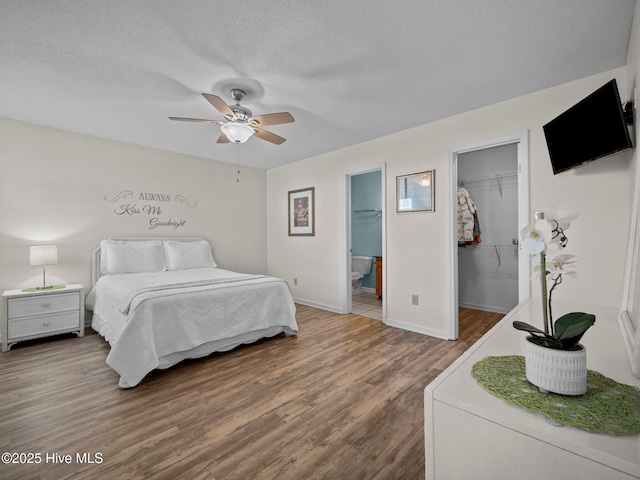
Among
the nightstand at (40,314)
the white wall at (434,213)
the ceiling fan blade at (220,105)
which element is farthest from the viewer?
the nightstand at (40,314)

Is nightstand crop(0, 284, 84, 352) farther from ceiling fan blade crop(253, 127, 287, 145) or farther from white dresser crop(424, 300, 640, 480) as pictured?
white dresser crop(424, 300, 640, 480)

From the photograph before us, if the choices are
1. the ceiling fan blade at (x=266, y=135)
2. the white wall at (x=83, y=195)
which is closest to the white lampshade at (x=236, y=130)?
the ceiling fan blade at (x=266, y=135)

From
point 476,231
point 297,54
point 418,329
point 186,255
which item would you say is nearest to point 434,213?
point 418,329

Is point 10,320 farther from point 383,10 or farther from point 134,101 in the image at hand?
point 383,10

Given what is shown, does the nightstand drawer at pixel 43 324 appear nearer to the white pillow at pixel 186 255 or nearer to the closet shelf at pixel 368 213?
the white pillow at pixel 186 255

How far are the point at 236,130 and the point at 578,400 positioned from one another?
2.70 meters

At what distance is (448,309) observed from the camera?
3.28m

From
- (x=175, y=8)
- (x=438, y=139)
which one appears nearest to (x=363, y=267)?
(x=438, y=139)

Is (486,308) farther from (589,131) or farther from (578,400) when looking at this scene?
(578,400)

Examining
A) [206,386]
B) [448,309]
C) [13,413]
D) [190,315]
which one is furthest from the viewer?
[448,309]

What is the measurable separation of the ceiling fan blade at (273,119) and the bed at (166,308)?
5.40 ft

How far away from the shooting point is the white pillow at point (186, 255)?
4.15 meters

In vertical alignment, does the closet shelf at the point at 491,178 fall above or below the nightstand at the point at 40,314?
above

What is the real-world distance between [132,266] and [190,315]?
5.60 ft
